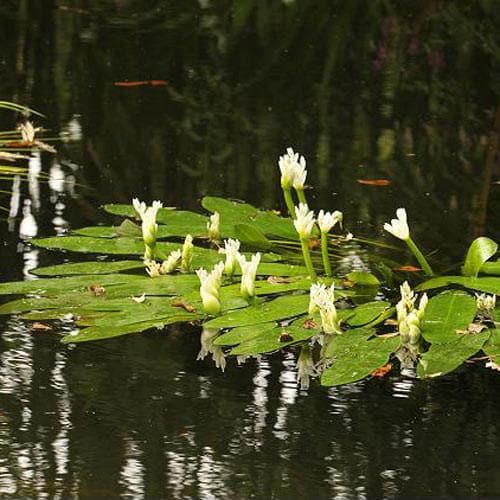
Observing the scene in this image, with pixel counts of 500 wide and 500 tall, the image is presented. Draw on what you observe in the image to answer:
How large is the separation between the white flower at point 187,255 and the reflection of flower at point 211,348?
0.25m

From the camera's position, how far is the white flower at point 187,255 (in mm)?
2898

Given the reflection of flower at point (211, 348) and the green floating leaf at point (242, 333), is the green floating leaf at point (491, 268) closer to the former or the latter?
the green floating leaf at point (242, 333)

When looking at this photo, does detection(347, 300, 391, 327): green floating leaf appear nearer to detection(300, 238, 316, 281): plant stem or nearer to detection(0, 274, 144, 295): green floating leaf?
detection(300, 238, 316, 281): plant stem

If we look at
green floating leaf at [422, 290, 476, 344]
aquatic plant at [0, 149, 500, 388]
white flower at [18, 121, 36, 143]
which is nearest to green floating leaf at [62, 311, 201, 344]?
aquatic plant at [0, 149, 500, 388]

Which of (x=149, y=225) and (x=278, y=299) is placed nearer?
(x=278, y=299)

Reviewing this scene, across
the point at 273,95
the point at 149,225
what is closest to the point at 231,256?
the point at 149,225

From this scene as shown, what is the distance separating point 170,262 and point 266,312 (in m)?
0.30

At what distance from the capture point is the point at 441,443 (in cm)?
222

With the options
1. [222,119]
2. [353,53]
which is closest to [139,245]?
[222,119]

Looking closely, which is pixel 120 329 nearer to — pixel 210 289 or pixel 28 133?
pixel 210 289

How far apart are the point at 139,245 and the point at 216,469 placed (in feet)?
3.47

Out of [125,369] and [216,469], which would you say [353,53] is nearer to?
[125,369]

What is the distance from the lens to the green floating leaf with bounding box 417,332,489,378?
8.11 ft

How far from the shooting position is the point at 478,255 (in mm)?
2834
